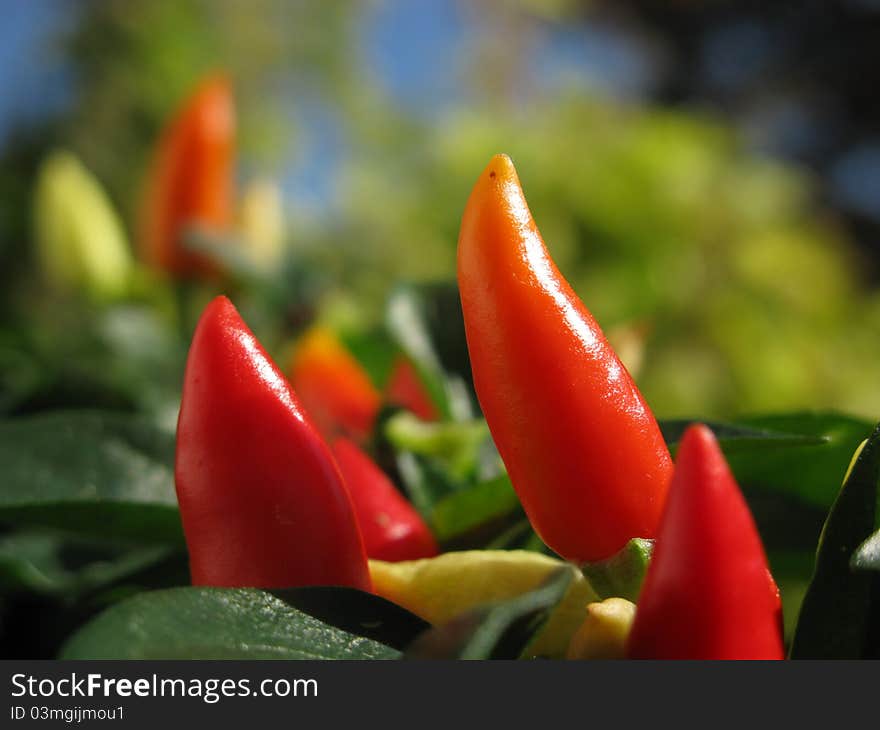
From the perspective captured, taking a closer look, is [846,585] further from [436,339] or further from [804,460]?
[436,339]

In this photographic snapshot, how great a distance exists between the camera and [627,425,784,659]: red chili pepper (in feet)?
0.86

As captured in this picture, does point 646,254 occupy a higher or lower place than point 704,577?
lower

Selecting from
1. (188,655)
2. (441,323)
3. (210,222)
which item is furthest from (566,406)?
(210,222)

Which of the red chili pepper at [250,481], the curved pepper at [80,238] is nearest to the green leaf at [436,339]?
the red chili pepper at [250,481]

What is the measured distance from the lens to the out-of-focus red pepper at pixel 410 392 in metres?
0.70

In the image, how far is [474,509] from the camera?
422 millimetres

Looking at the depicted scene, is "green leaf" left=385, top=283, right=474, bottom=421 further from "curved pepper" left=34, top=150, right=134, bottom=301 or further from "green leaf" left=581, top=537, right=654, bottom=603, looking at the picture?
"curved pepper" left=34, top=150, right=134, bottom=301

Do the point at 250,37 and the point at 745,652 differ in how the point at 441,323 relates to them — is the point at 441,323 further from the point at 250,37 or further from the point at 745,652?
the point at 250,37

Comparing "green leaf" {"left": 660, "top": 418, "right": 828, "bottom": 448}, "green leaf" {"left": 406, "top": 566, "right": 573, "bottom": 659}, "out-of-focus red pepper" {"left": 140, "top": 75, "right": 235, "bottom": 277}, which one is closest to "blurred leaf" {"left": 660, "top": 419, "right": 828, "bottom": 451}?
"green leaf" {"left": 660, "top": 418, "right": 828, "bottom": 448}

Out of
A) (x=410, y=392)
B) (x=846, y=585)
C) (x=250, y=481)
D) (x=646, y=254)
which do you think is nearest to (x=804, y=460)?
(x=846, y=585)

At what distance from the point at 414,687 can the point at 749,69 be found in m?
6.38

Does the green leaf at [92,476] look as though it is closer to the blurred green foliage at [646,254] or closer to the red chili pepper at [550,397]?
the red chili pepper at [550,397]

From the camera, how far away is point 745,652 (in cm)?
28

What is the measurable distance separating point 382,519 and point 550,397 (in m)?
0.12
